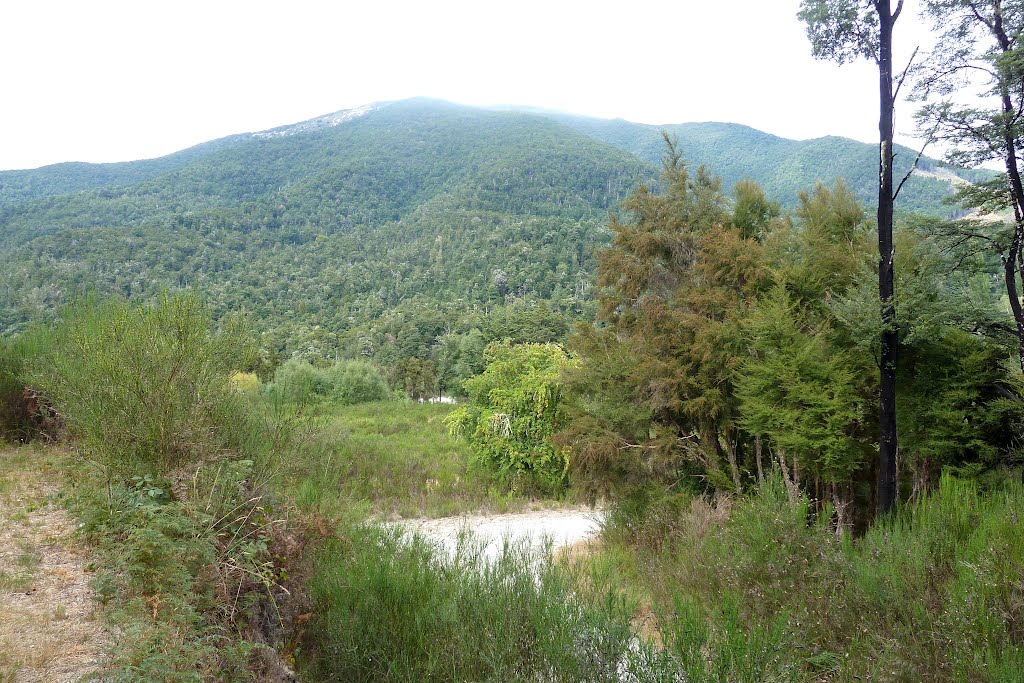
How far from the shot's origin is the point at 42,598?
13.7 feet

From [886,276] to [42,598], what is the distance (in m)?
8.43

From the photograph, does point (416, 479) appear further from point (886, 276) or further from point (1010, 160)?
point (1010, 160)

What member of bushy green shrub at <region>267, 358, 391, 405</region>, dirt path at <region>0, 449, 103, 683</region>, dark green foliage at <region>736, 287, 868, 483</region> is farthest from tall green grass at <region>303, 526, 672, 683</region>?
bushy green shrub at <region>267, 358, 391, 405</region>

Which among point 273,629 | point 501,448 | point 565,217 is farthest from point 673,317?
point 565,217

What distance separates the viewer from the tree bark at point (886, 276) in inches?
250

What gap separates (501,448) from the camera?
14930 millimetres

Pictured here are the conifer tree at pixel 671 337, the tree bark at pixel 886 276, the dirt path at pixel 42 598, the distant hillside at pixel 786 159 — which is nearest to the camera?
the dirt path at pixel 42 598

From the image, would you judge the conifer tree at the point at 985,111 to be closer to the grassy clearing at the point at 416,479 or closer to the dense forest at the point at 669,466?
the dense forest at the point at 669,466

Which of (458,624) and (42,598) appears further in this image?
(458,624)

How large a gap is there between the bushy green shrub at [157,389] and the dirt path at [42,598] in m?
0.84

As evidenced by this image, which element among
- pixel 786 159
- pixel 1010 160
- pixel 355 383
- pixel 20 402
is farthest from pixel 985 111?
pixel 786 159

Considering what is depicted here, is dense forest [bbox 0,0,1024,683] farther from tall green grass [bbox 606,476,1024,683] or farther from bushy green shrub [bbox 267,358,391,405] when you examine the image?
bushy green shrub [bbox 267,358,391,405]

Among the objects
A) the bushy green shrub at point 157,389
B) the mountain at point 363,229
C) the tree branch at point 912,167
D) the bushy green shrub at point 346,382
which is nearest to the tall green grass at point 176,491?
the bushy green shrub at point 157,389

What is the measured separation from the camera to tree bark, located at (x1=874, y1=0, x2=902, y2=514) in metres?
6.36
